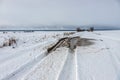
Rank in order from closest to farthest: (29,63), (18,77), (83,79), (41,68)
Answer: (83,79)
(18,77)
(41,68)
(29,63)

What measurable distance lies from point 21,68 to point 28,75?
0.82 meters

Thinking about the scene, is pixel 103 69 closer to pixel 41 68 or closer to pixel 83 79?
pixel 83 79

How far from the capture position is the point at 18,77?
169 inches

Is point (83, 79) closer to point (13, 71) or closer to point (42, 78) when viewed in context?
point (42, 78)

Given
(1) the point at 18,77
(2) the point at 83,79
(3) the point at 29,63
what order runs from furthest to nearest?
(3) the point at 29,63
(1) the point at 18,77
(2) the point at 83,79

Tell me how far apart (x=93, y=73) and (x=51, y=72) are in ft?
4.14

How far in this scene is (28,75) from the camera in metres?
4.38

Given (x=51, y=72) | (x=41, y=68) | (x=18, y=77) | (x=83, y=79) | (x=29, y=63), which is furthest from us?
(x=29, y=63)

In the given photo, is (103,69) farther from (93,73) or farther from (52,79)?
(52,79)

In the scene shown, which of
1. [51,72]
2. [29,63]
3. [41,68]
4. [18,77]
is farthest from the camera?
[29,63]

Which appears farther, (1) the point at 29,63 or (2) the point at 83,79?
(1) the point at 29,63

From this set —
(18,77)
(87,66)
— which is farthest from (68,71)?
(18,77)

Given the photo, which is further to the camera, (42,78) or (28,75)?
(28,75)

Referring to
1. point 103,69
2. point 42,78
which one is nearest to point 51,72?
point 42,78
